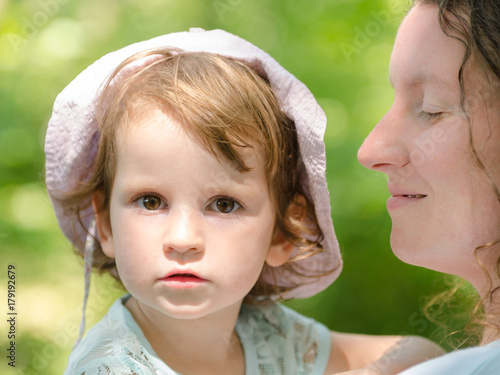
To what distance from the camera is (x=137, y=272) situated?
146 cm

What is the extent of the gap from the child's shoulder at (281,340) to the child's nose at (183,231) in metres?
0.49

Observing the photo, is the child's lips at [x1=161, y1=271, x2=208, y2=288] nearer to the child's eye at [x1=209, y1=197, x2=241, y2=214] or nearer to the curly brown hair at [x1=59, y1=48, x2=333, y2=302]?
the child's eye at [x1=209, y1=197, x2=241, y2=214]

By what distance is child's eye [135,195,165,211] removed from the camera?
4.83ft

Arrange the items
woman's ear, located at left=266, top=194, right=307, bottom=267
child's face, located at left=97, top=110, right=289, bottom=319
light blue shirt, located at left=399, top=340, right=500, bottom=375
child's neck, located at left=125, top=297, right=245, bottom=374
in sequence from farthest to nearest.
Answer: woman's ear, located at left=266, top=194, right=307, bottom=267
child's neck, located at left=125, top=297, right=245, bottom=374
child's face, located at left=97, top=110, right=289, bottom=319
light blue shirt, located at left=399, top=340, right=500, bottom=375

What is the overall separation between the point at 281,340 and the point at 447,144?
0.81 meters

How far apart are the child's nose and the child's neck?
0.98ft

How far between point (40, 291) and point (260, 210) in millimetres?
1048
